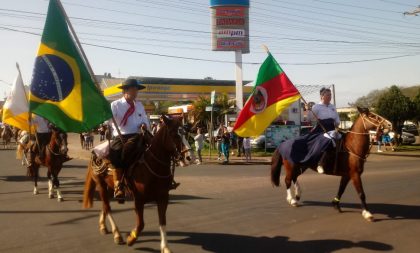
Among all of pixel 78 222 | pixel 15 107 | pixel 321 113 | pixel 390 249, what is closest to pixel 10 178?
pixel 15 107

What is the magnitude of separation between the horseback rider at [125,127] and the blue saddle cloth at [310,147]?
3830mm

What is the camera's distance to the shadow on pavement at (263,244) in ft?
20.9

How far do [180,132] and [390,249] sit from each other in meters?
3.57

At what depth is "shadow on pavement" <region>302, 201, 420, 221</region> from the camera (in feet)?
27.1

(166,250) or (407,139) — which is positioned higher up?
(166,250)

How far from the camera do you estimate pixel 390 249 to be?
6215 mm

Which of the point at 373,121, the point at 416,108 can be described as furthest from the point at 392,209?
the point at 416,108

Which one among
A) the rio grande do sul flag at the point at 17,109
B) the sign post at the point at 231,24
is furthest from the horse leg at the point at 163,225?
the sign post at the point at 231,24

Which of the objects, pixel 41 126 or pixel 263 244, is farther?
pixel 41 126

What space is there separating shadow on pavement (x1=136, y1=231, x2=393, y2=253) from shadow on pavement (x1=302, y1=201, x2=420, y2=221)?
2.08 metres

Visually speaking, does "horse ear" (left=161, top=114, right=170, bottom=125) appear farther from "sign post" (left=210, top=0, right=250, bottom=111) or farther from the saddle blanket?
"sign post" (left=210, top=0, right=250, bottom=111)

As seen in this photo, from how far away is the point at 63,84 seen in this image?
7008 mm

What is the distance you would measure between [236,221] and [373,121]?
134 inches

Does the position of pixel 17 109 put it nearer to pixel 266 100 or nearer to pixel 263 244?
pixel 266 100
